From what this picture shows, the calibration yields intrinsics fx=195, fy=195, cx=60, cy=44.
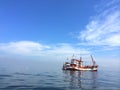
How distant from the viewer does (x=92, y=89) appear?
181ft

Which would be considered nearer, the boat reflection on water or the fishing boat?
the boat reflection on water

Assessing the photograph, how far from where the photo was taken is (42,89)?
166 ft

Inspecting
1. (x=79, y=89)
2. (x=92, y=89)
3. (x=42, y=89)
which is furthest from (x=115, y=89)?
(x=42, y=89)

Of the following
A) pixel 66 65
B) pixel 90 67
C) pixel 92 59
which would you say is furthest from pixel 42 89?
pixel 92 59

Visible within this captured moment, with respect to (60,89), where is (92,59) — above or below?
above

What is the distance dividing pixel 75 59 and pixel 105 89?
105 meters

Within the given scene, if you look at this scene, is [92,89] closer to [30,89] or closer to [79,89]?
[79,89]

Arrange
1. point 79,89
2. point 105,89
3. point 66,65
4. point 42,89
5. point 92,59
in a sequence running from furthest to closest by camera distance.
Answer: point 92,59 → point 66,65 → point 105,89 → point 79,89 → point 42,89

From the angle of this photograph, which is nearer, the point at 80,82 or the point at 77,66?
the point at 80,82

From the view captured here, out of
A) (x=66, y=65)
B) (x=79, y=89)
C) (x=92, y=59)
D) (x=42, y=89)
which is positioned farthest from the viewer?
(x=92, y=59)

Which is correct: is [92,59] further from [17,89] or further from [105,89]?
[17,89]

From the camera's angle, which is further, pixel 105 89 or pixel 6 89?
pixel 105 89

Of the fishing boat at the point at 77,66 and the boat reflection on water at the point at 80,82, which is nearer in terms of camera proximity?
the boat reflection on water at the point at 80,82

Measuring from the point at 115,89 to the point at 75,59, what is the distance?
337ft
